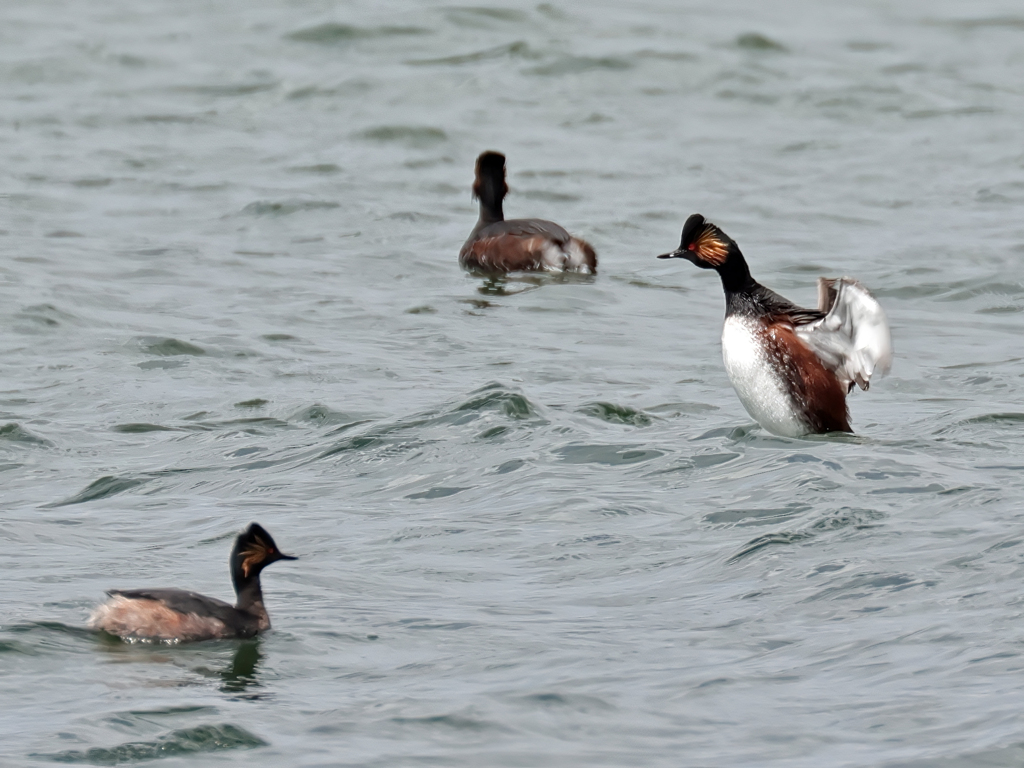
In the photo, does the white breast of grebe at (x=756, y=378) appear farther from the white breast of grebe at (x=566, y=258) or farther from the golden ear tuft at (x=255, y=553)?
the white breast of grebe at (x=566, y=258)

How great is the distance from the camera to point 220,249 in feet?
59.8

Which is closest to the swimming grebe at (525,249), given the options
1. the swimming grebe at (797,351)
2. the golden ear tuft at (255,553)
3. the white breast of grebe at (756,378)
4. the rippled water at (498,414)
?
the rippled water at (498,414)

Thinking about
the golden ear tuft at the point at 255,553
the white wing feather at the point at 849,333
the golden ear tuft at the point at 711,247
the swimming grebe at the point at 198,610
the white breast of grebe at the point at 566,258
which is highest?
the golden ear tuft at the point at 711,247

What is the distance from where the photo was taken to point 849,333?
35.6 ft

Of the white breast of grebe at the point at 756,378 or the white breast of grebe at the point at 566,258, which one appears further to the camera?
the white breast of grebe at the point at 566,258

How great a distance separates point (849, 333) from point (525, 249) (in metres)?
7.14

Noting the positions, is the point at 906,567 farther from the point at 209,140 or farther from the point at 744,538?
the point at 209,140

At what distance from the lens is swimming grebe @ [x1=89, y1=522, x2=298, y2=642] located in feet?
25.8

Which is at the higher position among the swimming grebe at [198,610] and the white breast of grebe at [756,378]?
the white breast of grebe at [756,378]

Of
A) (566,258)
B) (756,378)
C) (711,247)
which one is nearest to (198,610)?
(756,378)

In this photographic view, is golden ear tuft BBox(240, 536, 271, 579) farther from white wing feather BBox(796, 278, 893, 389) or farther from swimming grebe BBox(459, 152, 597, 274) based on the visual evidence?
swimming grebe BBox(459, 152, 597, 274)

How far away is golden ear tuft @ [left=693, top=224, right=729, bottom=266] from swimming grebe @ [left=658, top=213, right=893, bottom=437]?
0.05 ft

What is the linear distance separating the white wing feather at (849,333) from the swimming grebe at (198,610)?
3946 mm

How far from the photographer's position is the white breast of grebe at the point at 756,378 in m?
11.0
